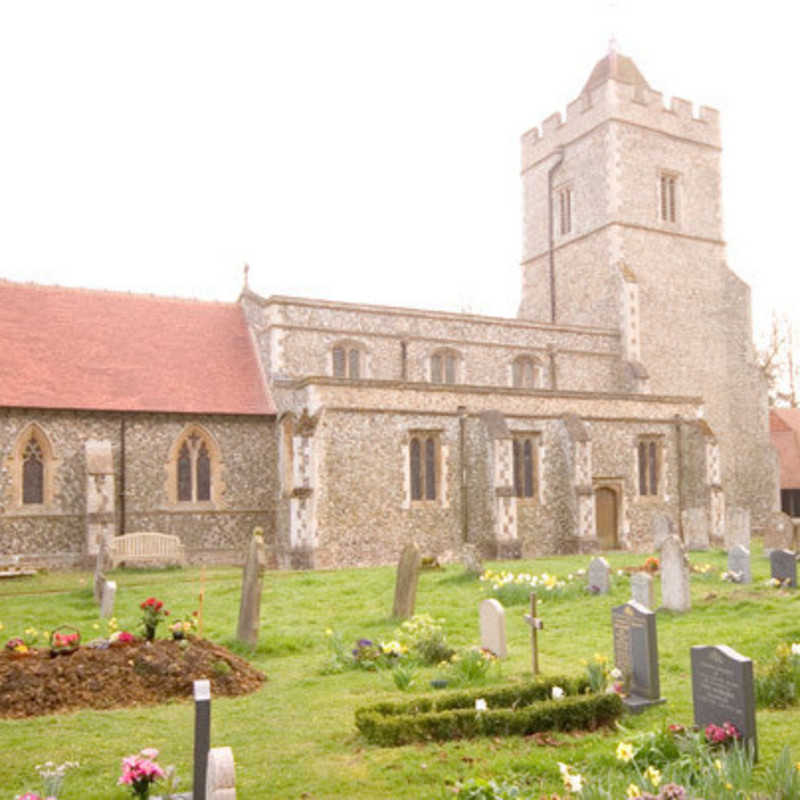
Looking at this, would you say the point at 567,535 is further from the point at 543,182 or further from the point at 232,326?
the point at 543,182

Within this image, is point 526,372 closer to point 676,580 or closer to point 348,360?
point 348,360

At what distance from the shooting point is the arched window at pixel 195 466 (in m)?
21.9

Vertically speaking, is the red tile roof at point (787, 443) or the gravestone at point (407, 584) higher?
the red tile roof at point (787, 443)

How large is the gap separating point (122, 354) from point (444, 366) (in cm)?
955

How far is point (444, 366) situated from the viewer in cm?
2670

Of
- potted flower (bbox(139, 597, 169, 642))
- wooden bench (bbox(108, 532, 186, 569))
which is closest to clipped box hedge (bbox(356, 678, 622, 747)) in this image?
potted flower (bbox(139, 597, 169, 642))

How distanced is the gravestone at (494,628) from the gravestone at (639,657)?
168 centimetres

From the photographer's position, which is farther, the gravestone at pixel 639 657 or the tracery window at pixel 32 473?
the tracery window at pixel 32 473

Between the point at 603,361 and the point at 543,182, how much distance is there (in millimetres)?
8081

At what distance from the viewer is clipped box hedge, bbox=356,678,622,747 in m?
6.80

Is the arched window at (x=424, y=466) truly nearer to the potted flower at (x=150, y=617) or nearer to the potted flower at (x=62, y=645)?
the potted flower at (x=150, y=617)

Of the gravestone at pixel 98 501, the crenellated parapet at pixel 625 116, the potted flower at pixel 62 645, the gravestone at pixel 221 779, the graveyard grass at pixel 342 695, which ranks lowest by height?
the graveyard grass at pixel 342 695

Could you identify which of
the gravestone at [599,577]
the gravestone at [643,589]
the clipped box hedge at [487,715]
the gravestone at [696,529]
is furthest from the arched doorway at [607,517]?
the clipped box hedge at [487,715]

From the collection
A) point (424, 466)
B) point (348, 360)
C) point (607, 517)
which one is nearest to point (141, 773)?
point (424, 466)
